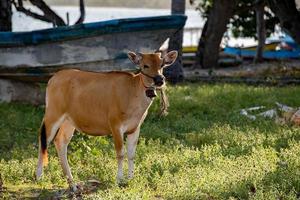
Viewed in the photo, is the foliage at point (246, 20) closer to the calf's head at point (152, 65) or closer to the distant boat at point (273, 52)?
the distant boat at point (273, 52)

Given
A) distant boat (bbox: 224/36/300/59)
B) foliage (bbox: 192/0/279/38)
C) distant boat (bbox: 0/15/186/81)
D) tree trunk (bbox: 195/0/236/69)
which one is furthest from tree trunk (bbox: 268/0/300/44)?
distant boat (bbox: 224/36/300/59)

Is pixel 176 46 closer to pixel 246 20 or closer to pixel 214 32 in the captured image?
pixel 214 32

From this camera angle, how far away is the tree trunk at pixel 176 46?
18.5 meters

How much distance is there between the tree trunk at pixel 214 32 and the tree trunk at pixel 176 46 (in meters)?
7.45

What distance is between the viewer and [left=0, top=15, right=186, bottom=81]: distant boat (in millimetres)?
13125

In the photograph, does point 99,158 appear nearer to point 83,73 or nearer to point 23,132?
point 83,73

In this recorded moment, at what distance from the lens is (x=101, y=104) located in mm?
7832

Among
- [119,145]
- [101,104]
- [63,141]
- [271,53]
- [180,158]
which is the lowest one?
[271,53]

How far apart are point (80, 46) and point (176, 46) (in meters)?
5.98

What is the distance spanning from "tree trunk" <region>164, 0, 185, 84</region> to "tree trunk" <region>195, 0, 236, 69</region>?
7451 mm

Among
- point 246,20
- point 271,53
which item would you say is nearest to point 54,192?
point 246,20

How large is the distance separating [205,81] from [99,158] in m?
11.7

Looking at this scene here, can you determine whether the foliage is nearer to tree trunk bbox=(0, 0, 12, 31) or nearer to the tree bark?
the tree bark

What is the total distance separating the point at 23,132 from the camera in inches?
458
